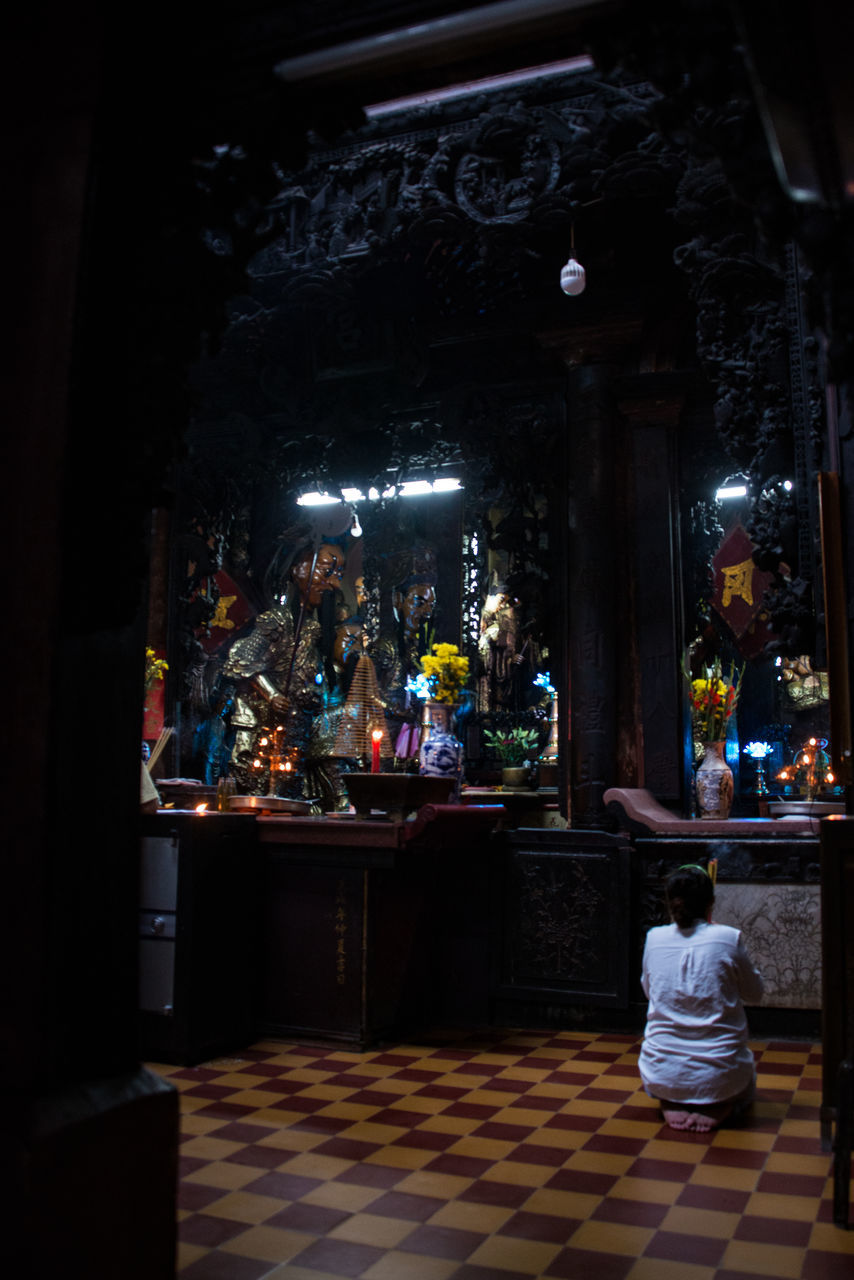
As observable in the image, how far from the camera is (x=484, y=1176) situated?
11.2 ft

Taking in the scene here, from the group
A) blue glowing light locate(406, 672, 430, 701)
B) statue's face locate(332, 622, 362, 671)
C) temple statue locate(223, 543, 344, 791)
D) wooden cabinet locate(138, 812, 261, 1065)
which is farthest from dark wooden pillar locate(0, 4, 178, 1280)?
statue's face locate(332, 622, 362, 671)

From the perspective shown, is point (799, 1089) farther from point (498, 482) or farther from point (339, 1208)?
point (498, 482)

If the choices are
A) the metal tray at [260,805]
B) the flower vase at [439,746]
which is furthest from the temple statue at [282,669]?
the flower vase at [439,746]

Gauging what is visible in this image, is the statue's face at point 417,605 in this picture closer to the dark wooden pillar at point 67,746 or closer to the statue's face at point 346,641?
the statue's face at point 346,641

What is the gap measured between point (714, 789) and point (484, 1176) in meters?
3.57

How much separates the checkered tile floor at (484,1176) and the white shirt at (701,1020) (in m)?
0.18

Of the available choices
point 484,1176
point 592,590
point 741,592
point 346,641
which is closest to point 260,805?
point 592,590

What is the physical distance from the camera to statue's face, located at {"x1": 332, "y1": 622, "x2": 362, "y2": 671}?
9.03 metres

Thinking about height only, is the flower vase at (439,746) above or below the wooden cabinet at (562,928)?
above

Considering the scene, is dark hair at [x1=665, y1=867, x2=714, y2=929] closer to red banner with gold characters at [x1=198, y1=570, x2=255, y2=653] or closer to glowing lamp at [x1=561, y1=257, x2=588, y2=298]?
glowing lamp at [x1=561, y1=257, x2=588, y2=298]

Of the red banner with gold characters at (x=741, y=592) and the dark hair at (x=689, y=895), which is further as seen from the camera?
the red banner with gold characters at (x=741, y=592)

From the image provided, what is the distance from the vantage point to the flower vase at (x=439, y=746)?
20.1 feet

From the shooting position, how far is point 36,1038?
2.03 meters

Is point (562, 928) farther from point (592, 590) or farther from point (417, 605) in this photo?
point (417, 605)
